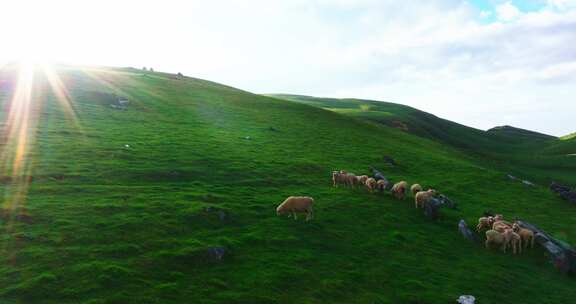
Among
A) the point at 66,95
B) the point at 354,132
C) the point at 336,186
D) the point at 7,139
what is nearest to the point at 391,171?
the point at 336,186

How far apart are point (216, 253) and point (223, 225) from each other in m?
4.48

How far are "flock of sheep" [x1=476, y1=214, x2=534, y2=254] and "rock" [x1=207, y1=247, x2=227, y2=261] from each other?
60.4ft

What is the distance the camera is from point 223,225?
89.5 feet

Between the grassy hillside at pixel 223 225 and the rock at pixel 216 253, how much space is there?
0.41 metres

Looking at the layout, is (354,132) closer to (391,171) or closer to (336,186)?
(391,171)

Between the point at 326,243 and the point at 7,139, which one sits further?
the point at 7,139

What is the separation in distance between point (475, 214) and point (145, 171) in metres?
27.6

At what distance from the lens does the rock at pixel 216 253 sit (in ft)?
74.3

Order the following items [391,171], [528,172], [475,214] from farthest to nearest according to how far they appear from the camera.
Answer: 1. [528,172]
2. [391,171]
3. [475,214]

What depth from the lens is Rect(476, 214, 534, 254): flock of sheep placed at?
30.7 metres

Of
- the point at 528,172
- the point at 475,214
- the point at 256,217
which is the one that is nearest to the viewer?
the point at 256,217

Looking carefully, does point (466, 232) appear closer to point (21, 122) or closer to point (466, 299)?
point (466, 299)

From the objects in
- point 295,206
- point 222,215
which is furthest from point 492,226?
point 222,215

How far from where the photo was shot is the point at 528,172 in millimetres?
82188
